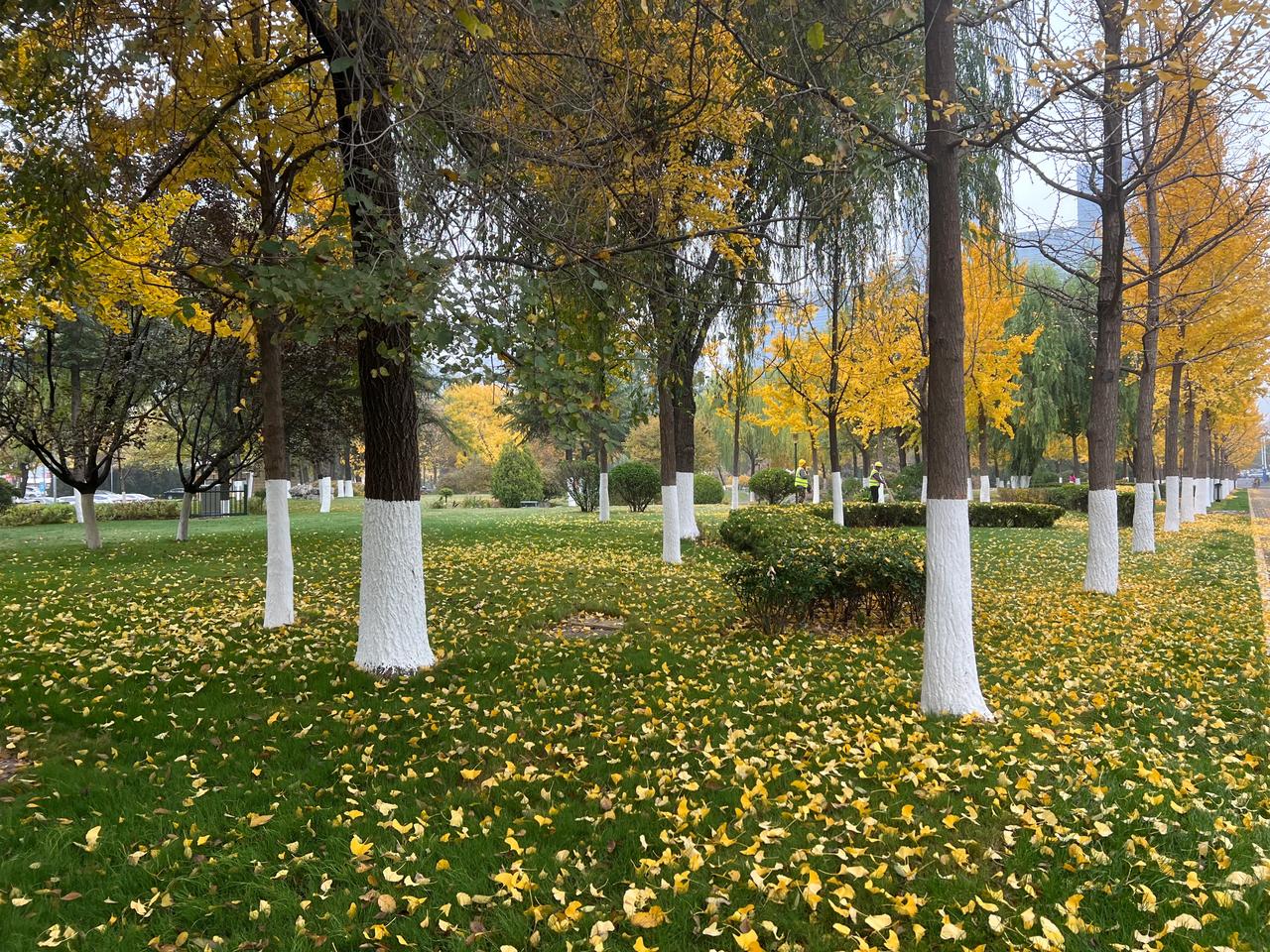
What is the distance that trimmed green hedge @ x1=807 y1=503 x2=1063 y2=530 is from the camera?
15703 millimetres

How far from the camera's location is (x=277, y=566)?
20.3ft

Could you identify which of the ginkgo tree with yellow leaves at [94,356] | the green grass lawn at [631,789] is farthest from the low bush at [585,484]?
the green grass lawn at [631,789]

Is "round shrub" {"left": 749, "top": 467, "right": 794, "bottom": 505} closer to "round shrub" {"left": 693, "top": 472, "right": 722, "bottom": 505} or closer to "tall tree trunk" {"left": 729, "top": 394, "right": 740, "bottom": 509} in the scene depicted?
"tall tree trunk" {"left": 729, "top": 394, "right": 740, "bottom": 509}

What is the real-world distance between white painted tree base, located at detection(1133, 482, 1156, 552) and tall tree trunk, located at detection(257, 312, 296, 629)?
40.4ft

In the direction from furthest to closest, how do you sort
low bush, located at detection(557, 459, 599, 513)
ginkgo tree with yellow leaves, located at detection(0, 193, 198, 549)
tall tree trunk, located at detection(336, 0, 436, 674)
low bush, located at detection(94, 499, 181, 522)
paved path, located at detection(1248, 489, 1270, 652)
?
1. low bush, located at detection(557, 459, 599, 513)
2. low bush, located at detection(94, 499, 181, 522)
3. paved path, located at detection(1248, 489, 1270, 652)
4. ginkgo tree with yellow leaves, located at detection(0, 193, 198, 549)
5. tall tree trunk, located at detection(336, 0, 436, 674)

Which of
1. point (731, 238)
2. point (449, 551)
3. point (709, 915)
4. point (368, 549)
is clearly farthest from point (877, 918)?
point (449, 551)

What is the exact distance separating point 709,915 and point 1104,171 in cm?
841

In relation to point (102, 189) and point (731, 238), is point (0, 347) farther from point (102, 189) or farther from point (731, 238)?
point (731, 238)

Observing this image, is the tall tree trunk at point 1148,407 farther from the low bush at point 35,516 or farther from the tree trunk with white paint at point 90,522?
the low bush at point 35,516

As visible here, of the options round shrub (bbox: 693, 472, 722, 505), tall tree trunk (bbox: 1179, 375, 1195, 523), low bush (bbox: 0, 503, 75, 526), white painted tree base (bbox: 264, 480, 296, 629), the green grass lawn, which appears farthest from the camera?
A: round shrub (bbox: 693, 472, 722, 505)

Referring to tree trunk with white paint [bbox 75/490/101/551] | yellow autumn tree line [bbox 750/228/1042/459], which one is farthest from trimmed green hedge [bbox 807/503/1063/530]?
tree trunk with white paint [bbox 75/490/101/551]

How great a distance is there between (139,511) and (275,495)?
1830 cm

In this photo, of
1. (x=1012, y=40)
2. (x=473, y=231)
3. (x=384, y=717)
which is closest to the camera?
(x=384, y=717)

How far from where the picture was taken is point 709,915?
2.30 metres
